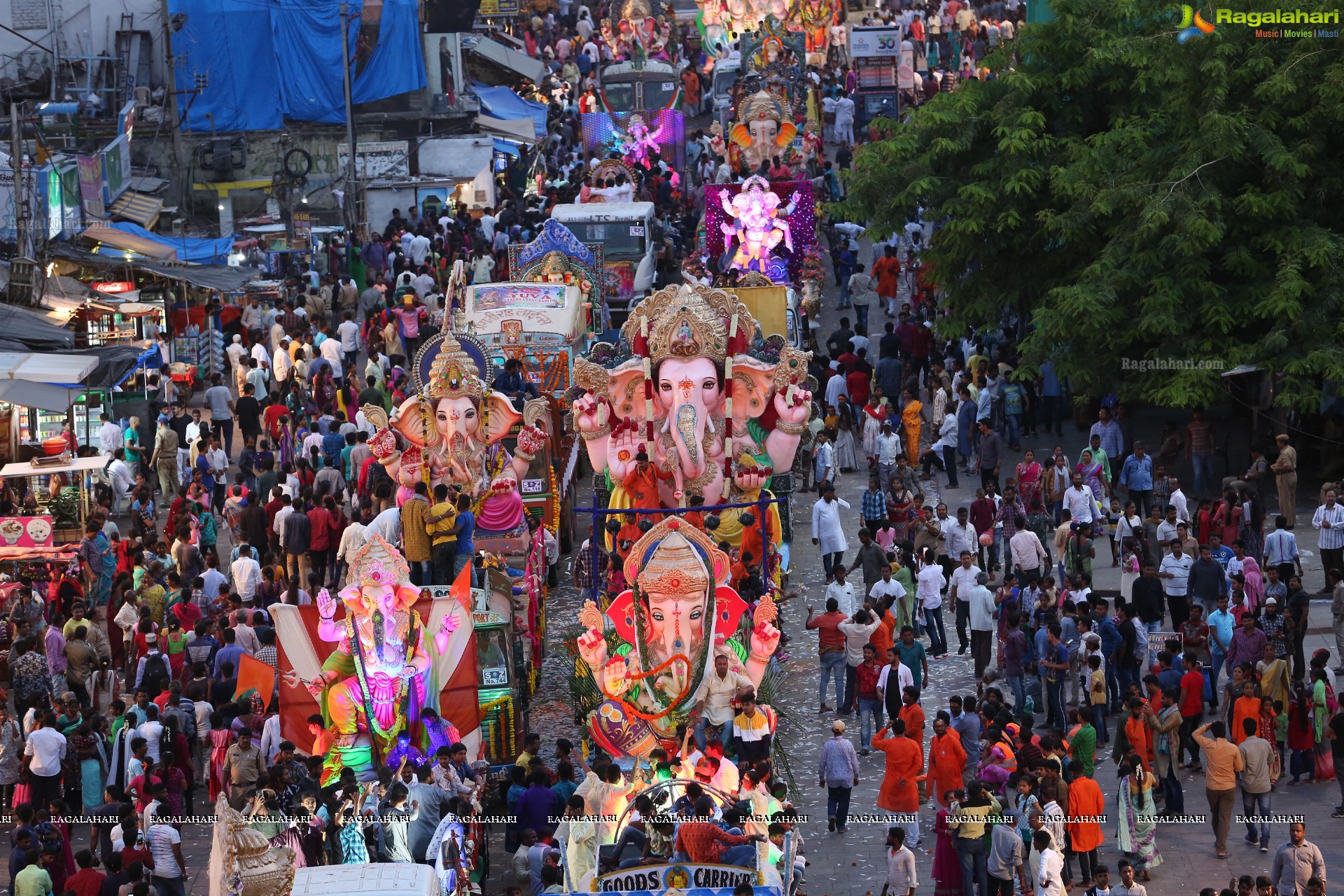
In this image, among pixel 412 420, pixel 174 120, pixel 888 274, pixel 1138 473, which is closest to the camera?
pixel 412 420

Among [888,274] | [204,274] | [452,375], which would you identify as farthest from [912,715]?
[204,274]

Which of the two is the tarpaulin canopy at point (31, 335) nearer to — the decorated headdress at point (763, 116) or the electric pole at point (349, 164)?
the electric pole at point (349, 164)

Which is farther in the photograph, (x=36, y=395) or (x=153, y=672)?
(x=36, y=395)

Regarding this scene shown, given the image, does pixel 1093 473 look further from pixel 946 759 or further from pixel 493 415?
pixel 946 759

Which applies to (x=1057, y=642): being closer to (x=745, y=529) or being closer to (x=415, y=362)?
(x=745, y=529)

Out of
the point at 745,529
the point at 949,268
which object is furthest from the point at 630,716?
the point at 949,268

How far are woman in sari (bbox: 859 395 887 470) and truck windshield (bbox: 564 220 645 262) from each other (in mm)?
8603

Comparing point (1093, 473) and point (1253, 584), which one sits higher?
point (1093, 473)

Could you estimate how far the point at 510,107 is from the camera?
164 ft

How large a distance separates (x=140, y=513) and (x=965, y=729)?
34.7 feet

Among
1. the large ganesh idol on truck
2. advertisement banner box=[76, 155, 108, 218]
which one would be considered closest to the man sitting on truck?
the large ganesh idol on truck

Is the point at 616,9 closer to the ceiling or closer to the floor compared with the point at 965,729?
closer to the ceiling

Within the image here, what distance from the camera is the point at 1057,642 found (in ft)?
67.4

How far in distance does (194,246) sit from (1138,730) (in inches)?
874
